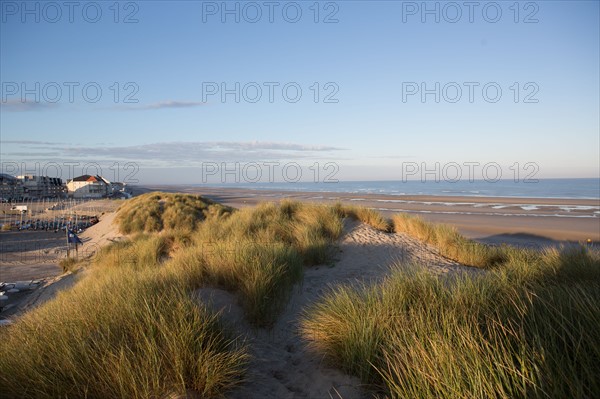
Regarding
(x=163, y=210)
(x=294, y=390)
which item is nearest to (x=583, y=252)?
(x=294, y=390)

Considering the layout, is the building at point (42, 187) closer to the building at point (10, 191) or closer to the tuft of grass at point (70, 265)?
the building at point (10, 191)

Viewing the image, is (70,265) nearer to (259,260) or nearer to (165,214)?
(165,214)

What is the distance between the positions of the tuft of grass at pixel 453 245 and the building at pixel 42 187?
75360 millimetres

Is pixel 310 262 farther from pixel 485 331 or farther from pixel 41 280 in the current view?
pixel 41 280

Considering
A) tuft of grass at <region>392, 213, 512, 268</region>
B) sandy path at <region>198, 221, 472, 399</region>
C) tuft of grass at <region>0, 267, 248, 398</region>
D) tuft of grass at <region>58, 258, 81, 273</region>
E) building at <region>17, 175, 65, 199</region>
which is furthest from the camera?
building at <region>17, 175, 65, 199</region>

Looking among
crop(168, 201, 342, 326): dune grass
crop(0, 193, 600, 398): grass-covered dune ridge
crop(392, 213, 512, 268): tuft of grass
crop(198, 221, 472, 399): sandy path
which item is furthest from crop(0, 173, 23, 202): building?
crop(0, 193, 600, 398): grass-covered dune ridge

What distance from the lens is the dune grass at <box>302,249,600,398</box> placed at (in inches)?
91.2

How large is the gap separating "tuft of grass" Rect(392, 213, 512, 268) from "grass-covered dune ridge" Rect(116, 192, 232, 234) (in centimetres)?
1090

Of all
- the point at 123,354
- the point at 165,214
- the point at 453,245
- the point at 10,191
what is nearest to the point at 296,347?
the point at 123,354

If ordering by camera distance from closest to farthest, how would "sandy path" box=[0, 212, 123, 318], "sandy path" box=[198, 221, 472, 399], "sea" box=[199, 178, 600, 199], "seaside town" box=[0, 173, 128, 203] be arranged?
"sandy path" box=[198, 221, 472, 399]
"sandy path" box=[0, 212, 123, 318]
"sea" box=[199, 178, 600, 199]
"seaside town" box=[0, 173, 128, 203]

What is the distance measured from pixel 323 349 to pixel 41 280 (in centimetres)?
1454

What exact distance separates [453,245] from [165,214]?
1643cm

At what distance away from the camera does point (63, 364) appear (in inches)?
117

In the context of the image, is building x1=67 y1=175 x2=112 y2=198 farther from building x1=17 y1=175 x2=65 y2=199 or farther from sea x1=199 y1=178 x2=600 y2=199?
sea x1=199 y1=178 x2=600 y2=199
